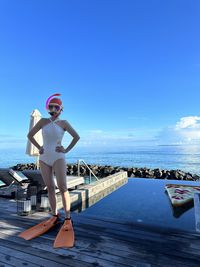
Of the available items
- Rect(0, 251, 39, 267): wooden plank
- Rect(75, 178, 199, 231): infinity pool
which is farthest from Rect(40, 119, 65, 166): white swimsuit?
Rect(75, 178, 199, 231): infinity pool

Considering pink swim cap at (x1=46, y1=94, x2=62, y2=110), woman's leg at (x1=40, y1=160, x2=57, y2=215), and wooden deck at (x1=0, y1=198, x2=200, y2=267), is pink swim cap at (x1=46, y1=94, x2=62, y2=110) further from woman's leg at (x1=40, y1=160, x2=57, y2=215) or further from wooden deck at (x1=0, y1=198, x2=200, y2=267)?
wooden deck at (x1=0, y1=198, x2=200, y2=267)

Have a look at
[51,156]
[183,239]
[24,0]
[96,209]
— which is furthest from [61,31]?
[183,239]

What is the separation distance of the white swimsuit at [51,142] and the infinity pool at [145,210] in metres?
1.42

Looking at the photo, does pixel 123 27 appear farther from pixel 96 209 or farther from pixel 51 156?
pixel 51 156

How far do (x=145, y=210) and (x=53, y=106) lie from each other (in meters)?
3.10

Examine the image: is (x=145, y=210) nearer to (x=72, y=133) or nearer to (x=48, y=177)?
(x=48, y=177)

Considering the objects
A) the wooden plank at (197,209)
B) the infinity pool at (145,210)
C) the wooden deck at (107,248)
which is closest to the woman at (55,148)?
the wooden deck at (107,248)

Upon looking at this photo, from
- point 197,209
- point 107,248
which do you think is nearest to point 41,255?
point 107,248

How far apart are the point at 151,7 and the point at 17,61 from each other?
8.44m

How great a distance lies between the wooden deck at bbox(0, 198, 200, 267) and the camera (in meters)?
1.89

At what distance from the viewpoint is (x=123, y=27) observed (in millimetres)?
12352

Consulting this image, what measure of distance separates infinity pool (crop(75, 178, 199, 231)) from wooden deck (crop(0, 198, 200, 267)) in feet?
2.41

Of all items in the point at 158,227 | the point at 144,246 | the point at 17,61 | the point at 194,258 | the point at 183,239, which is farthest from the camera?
the point at 17,61

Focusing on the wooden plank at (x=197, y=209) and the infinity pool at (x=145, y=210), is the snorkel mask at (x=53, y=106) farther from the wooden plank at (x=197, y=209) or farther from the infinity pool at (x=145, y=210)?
the wooden plank at (x=197, y=209)
